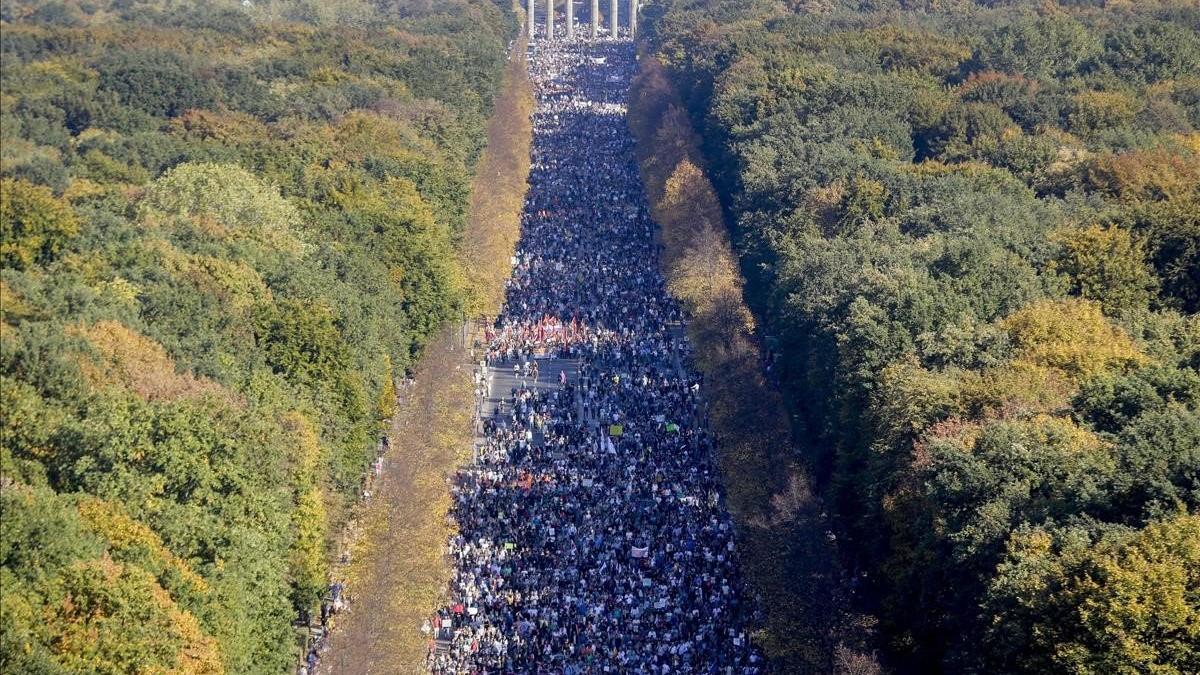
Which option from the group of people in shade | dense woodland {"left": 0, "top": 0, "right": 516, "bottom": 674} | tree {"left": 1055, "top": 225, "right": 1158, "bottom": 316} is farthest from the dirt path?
tree {"left": 1055, "top": 225, "right": 1158, "bottom": 316}

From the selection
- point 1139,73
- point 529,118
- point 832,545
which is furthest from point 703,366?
point 529,118

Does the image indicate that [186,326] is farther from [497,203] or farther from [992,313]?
[497,203]

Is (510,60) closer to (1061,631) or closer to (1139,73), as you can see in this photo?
(1139,73)

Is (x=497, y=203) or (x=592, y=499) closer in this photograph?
(x=592, y=499)

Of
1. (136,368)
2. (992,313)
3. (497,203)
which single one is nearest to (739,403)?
(992,313)

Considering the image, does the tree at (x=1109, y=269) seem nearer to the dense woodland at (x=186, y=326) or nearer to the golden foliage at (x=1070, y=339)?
the golden foliage at (x=1070, y=339)

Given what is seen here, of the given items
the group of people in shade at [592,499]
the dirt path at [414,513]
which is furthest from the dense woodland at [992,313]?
the dirt path at [414,513]
